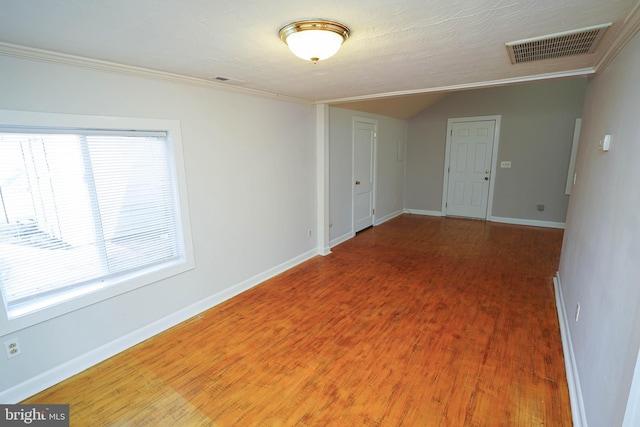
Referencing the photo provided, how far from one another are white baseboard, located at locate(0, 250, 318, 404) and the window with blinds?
469mm

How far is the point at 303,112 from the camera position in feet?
13.0

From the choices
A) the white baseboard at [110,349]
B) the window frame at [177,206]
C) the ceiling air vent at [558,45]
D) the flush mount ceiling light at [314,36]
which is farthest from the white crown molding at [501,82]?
the white baseboard at [110,349]

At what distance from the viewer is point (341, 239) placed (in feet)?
16.6

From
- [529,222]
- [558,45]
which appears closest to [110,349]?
[558,45]

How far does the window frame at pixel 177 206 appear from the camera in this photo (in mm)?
1836

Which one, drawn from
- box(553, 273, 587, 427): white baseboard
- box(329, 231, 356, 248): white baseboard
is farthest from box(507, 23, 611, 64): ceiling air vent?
box(329, 231, 356, 248): white baseboard

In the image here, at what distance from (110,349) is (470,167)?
6641 millimetres

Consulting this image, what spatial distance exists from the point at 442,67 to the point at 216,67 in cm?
174

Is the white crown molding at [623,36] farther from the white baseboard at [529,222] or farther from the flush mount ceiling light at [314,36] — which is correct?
the white baseboard at [529,222]

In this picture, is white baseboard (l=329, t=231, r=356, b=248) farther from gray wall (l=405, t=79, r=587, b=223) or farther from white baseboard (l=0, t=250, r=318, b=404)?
gray wall (l=405, t=79, r=587, b=223)

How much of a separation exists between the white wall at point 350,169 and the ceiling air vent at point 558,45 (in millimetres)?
2707

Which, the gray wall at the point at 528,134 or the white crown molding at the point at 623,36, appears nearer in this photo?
the white crown molding at the point at 623,36

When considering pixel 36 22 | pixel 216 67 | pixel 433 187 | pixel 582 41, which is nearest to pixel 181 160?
pixel 216 67

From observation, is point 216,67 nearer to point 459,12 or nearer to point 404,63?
point 404,63
